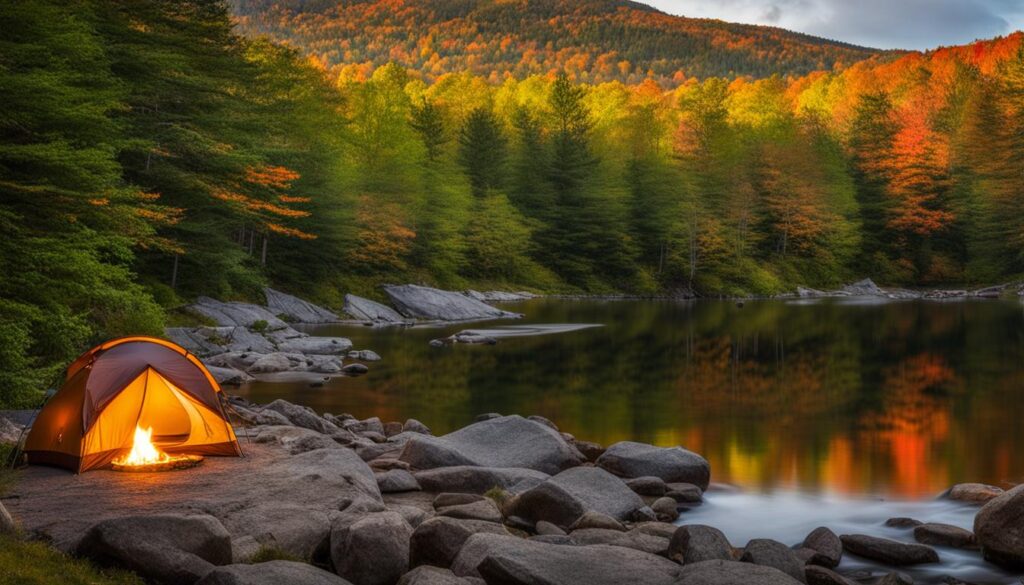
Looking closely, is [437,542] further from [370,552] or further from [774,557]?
[774,557]

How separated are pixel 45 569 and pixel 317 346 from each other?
69.5 feet

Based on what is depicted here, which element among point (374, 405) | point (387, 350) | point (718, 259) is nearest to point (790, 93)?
point (718, 259)

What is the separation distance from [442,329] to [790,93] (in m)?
74.1

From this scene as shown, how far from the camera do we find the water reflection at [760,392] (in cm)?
1442

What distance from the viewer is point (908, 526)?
1058 centimetres

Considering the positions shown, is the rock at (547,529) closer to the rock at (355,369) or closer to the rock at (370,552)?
the rock at (370,552)

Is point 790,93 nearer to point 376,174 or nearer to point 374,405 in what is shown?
point 376,174

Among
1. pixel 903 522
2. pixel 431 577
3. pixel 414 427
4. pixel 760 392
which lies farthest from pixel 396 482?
pixel 760 392

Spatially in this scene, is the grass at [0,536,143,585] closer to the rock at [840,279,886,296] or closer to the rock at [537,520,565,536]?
the rock at [537,520,565,536]

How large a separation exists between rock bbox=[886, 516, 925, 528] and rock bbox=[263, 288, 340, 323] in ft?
95.7

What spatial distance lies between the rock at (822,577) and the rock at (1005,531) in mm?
1868

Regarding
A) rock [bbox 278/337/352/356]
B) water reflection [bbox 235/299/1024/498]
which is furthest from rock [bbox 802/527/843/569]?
rock [bbox 278/337/352/356]

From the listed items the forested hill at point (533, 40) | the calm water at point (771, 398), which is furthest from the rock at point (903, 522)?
the forested hill at point (533, 40)

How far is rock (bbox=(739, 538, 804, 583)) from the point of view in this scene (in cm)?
833
